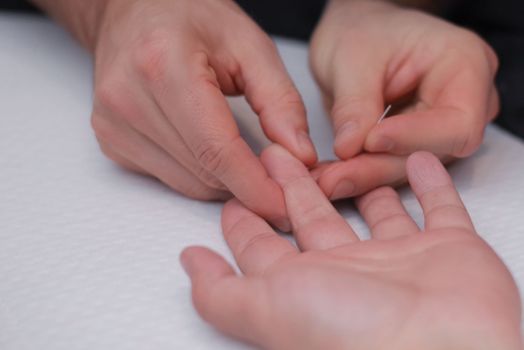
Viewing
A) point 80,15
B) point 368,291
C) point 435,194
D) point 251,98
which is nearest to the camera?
point 368,291

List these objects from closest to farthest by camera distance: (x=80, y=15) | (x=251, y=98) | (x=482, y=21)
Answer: (x=251, y=98) → (x=80, y=15) → (x=482, y=21)

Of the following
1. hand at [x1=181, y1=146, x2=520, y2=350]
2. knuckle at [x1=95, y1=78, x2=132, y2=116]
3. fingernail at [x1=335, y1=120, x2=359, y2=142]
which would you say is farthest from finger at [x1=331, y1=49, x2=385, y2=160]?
knuckle at [x1=95, y1=78, x2=132, y2=116]

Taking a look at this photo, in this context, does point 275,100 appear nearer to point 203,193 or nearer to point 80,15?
point 203,193

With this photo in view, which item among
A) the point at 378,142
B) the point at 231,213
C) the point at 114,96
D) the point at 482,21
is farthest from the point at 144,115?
the point at 482,21

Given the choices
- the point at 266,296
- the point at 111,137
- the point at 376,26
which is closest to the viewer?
the point at 266,296

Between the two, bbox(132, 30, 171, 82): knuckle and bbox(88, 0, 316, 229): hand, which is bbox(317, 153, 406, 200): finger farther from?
bbox(132, 30, 171, 82): knuckle

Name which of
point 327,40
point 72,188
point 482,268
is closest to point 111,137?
point 72,188

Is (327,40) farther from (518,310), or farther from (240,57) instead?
(518,310)
